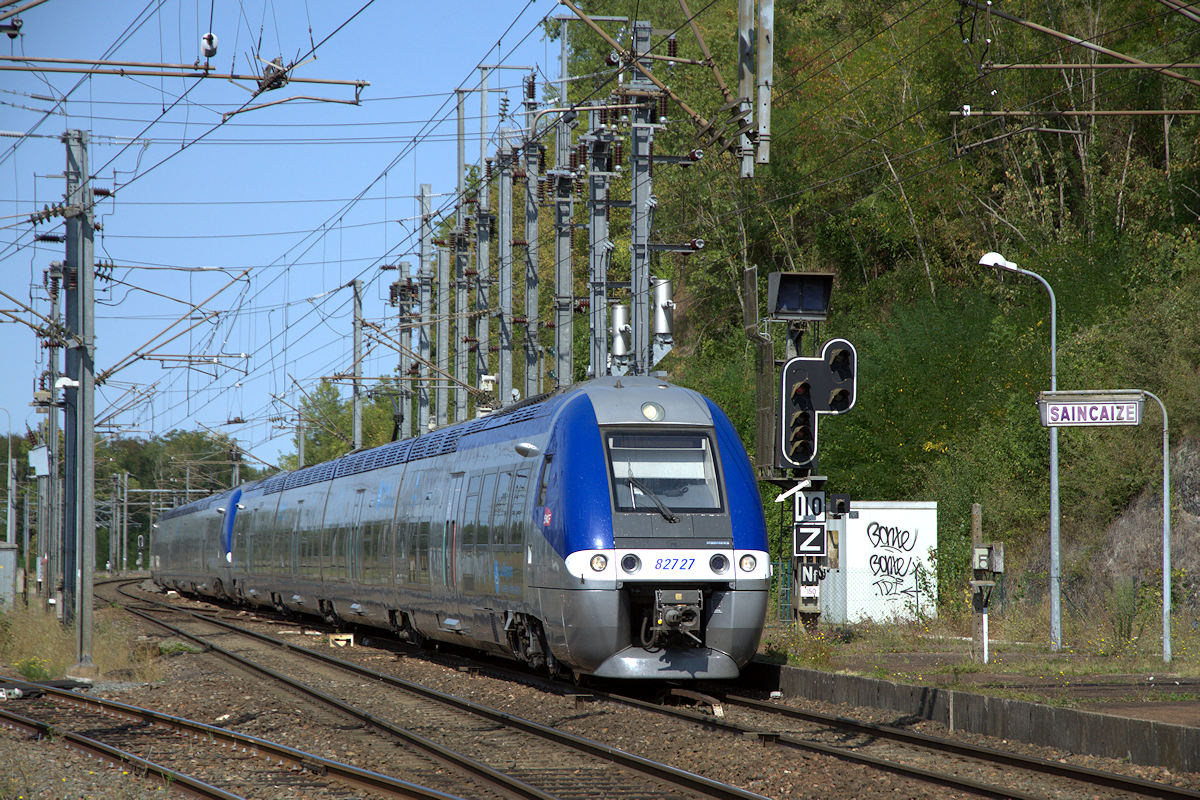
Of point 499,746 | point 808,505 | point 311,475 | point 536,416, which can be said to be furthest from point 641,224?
point 499,746

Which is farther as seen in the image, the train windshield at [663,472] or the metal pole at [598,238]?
the metal pole at [598,238]

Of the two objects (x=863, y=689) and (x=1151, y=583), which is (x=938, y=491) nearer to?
(x=1151, y=583)

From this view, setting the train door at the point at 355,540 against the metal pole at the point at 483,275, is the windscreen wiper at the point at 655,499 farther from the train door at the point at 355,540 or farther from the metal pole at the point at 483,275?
the metal pole at the point at 483,275

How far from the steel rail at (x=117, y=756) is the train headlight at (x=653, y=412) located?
250 inches

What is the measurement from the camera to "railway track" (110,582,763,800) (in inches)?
388

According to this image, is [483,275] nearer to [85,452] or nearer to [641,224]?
[641,224]

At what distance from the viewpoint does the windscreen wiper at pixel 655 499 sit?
14.4 m

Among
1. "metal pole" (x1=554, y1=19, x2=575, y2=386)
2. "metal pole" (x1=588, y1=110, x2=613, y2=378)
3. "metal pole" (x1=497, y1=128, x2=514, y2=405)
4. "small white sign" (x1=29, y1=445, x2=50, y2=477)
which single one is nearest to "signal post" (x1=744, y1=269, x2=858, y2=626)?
"metal pole" (x1=588, y1=110, x2=613, y2=378)

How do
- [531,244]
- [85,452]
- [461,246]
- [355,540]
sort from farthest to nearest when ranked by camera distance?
[461,246] < [531,244] < [355,540] < [85,452]

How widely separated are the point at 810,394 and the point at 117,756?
8948 millimetres

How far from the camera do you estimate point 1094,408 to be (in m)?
15.8

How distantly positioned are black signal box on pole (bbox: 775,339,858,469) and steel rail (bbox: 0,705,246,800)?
852 centimetres

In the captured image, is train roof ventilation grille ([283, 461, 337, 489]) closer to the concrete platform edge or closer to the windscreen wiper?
the windscreen wiper

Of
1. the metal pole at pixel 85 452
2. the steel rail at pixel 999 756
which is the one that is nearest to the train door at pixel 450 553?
the metal pole at pixel 85 452
